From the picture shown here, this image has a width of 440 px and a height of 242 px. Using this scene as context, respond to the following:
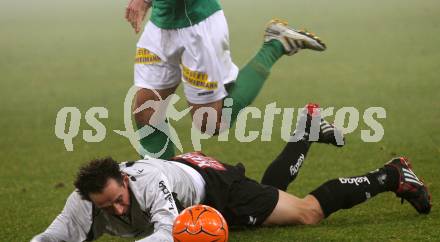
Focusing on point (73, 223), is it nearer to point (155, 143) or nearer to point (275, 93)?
point (155, 143)

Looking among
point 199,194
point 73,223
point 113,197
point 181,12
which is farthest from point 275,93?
point 113,197

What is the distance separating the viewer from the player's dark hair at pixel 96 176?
421 cm

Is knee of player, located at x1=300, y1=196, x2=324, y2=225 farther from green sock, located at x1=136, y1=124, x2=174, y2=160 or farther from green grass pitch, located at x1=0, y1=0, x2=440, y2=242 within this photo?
green sock, located at x1=136, y1=124, x2=174, y2=160

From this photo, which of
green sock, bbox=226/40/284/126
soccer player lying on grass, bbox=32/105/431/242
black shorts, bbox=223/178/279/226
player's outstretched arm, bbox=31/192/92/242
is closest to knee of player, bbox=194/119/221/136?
green sock, bbox=226/40/284/126

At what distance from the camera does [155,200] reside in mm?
4332

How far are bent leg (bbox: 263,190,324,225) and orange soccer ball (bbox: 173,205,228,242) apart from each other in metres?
0.96

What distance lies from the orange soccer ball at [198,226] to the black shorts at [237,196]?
0.80 m

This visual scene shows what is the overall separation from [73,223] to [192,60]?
1.74m

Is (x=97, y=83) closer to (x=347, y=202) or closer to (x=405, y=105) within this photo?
(x=405, y=105)

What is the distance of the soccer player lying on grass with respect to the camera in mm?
4281

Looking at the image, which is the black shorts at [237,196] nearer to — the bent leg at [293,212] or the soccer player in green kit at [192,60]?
the bent leg at [293,212]

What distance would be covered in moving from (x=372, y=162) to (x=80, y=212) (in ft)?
10.6

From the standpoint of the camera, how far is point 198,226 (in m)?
4.11

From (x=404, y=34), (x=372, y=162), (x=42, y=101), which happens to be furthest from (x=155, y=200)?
(x=404, y=34)
